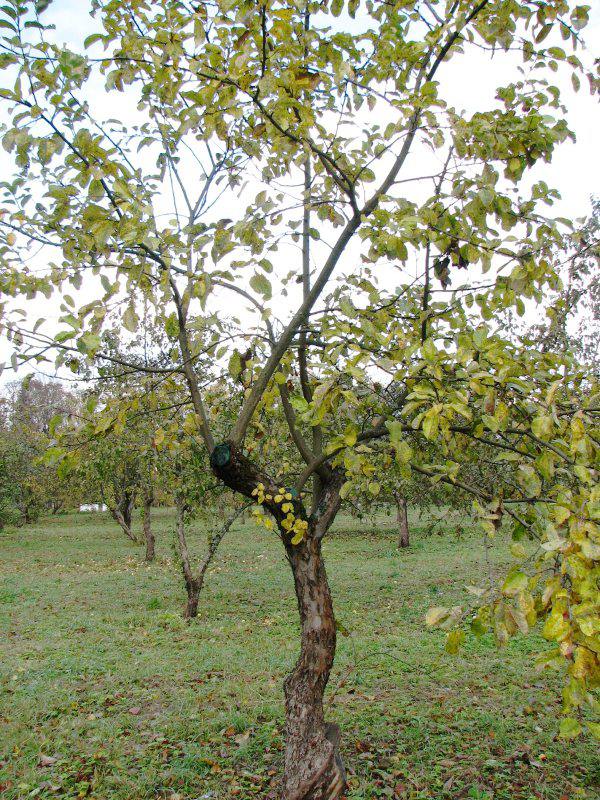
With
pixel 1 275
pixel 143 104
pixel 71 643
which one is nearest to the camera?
pixel 1 275

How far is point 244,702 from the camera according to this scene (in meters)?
5.96

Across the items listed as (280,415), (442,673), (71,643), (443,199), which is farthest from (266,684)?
(443,199)

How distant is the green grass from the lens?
442 cm

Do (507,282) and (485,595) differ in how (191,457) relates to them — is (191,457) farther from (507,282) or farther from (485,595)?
(485,595)

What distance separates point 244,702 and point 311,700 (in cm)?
275

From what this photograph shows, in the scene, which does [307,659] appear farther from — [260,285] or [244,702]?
[244,702]

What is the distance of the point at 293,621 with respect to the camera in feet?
32.0

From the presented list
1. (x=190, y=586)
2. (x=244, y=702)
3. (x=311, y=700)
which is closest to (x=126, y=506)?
(x=190, y=586)

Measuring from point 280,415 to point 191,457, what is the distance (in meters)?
3.22

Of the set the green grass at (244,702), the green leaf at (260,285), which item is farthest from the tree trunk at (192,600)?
the green leaf at (260,285)

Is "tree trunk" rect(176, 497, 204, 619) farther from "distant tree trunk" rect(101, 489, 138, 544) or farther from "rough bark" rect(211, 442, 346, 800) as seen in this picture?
"distant tree trunk" rect(101, 489, 138, 544)

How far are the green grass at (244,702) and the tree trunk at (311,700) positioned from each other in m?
0.92

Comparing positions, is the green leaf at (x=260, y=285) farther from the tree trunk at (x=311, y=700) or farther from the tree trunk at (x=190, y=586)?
the tree trunk at (x=190, y=586)

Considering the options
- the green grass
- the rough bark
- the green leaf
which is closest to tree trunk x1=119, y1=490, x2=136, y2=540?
the green grass
